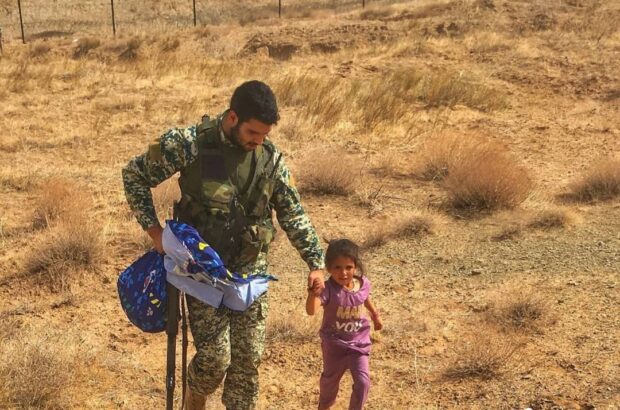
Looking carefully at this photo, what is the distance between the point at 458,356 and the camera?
473cm

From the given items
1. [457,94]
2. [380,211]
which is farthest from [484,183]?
[457,94]

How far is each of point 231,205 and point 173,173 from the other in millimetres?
299

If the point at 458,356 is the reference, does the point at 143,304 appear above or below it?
above

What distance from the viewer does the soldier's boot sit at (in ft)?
11.1

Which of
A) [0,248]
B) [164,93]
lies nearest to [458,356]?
[0,248]

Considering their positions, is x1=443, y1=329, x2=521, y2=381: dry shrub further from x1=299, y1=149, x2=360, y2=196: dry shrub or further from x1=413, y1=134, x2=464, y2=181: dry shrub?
x1=413, y1=134, x2=464, y2=181: dry shrub

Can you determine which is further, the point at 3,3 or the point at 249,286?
the point at 3,3

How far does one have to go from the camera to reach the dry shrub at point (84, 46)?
2052cm

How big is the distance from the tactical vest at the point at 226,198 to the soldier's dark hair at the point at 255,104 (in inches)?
6.7

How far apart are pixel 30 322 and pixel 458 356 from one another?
3.18m

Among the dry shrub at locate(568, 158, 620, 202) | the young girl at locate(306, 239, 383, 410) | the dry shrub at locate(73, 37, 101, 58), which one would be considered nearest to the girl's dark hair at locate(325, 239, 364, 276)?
the young girl at locate(306, 239, 383, 410)

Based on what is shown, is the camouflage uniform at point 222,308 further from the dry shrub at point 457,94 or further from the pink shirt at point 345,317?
the dry shrub at point 457,94

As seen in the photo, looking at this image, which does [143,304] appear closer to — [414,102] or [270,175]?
[270,175]

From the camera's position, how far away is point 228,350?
10.7 feet
